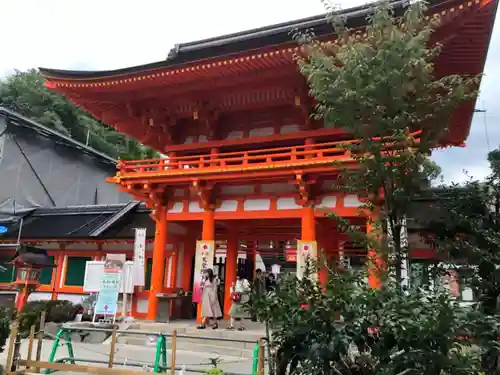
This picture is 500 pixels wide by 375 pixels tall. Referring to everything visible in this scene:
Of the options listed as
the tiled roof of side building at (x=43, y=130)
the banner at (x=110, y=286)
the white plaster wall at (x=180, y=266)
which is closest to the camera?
the banner at (x=110, y=286)

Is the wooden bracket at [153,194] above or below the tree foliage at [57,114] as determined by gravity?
below

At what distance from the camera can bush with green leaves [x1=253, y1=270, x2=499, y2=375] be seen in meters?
3.27

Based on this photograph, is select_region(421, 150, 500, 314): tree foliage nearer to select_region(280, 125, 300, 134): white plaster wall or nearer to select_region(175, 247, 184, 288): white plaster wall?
select_region(280, 125, 300, 134): white plaster wall

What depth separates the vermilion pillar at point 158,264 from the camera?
11.5 metres

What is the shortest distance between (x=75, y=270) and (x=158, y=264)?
4.98 m

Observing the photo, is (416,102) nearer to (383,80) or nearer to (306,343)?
(383,80)

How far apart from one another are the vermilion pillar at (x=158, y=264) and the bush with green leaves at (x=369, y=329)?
810 centimetres

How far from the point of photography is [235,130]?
484 inches

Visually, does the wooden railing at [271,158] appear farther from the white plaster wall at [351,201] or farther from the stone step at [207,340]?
the stone step at [207,340]

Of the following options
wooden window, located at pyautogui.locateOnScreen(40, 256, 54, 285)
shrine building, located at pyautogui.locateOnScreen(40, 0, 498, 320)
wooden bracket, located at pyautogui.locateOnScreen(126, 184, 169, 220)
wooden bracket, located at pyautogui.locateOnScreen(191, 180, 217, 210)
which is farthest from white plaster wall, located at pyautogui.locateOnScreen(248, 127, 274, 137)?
wooden window, located at pyautogui.locateOnScreen(40, 256, 54, 285)

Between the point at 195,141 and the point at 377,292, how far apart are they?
9.76m

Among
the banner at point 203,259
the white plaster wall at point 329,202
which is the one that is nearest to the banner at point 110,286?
the banner at point 203,259

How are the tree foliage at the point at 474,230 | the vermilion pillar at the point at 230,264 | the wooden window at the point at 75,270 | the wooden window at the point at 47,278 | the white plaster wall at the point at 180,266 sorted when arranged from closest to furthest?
the tree foliage at the point at 474,230, the vermilion pillar at the point at 230,264, the white plaster wall at the point at 180,266, the wooden window at the point at 75,270, the wooden window at the point at 47,278

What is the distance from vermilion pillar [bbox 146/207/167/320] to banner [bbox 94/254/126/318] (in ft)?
3.10
